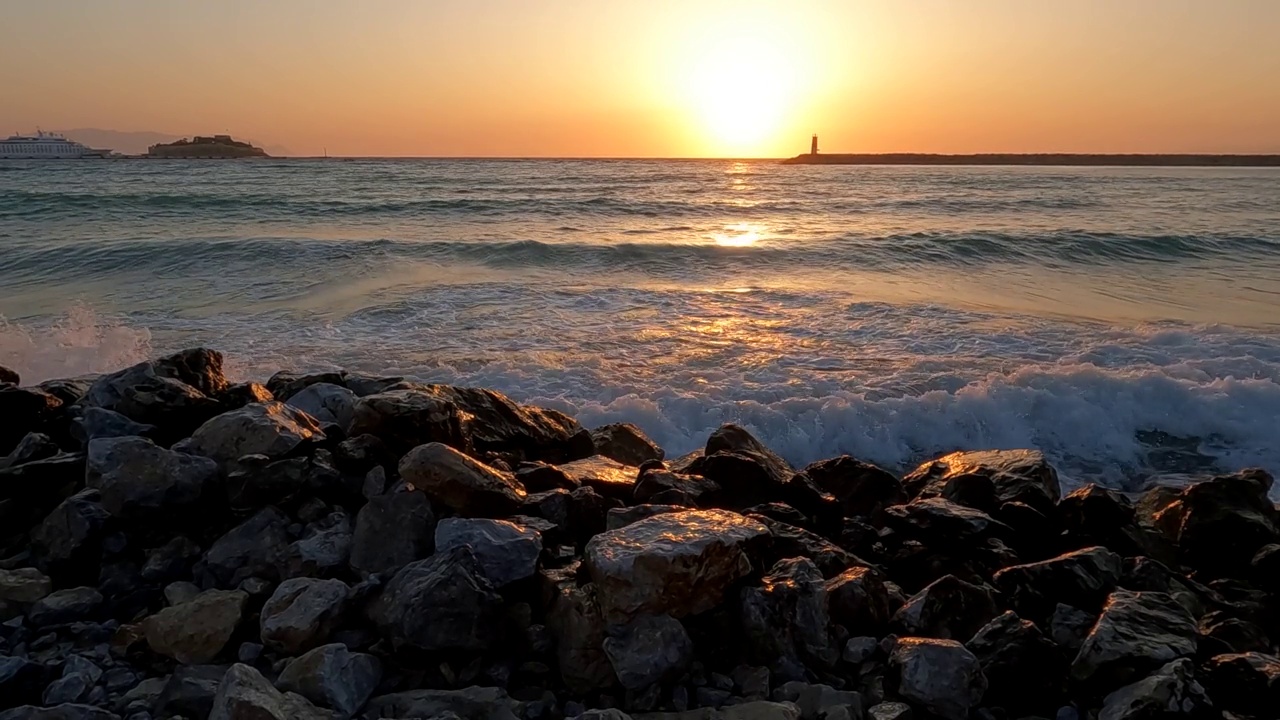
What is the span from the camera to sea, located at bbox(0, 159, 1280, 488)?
608 cm

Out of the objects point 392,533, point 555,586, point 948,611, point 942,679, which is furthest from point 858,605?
point 392,533

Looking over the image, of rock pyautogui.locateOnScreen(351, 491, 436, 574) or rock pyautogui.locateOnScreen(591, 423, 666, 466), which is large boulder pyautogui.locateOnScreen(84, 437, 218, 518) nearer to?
rock pyautogui.locateOnScreen(351, 491, 436, 574)

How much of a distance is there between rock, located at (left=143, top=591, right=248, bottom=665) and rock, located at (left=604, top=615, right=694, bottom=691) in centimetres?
Answer: 128

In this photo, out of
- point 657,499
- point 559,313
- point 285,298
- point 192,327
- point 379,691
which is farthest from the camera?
point 285,298

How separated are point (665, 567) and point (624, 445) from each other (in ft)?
7.67

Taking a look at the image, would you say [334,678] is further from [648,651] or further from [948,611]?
[948,611]

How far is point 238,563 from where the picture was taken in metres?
3.00

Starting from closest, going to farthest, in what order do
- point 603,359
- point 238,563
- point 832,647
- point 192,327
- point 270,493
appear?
1. point 832,647
2. point 238,563
3. point 270,493
4. point 603,359
5. point 192,327

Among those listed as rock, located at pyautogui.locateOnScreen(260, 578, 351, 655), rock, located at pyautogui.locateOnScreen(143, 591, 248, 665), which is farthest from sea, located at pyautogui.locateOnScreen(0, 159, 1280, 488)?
rock, located at pyautogui.locateOnScreen(143, 591, 248, 665)

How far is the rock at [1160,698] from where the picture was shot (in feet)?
7.52

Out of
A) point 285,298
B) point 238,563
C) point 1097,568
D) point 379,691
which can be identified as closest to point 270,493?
point 238,563

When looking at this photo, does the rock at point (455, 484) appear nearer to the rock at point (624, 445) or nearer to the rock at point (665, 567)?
the rock at point (665, 567)

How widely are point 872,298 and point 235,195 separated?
22.6 metres

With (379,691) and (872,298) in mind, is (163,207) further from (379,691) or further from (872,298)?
(379,691)
